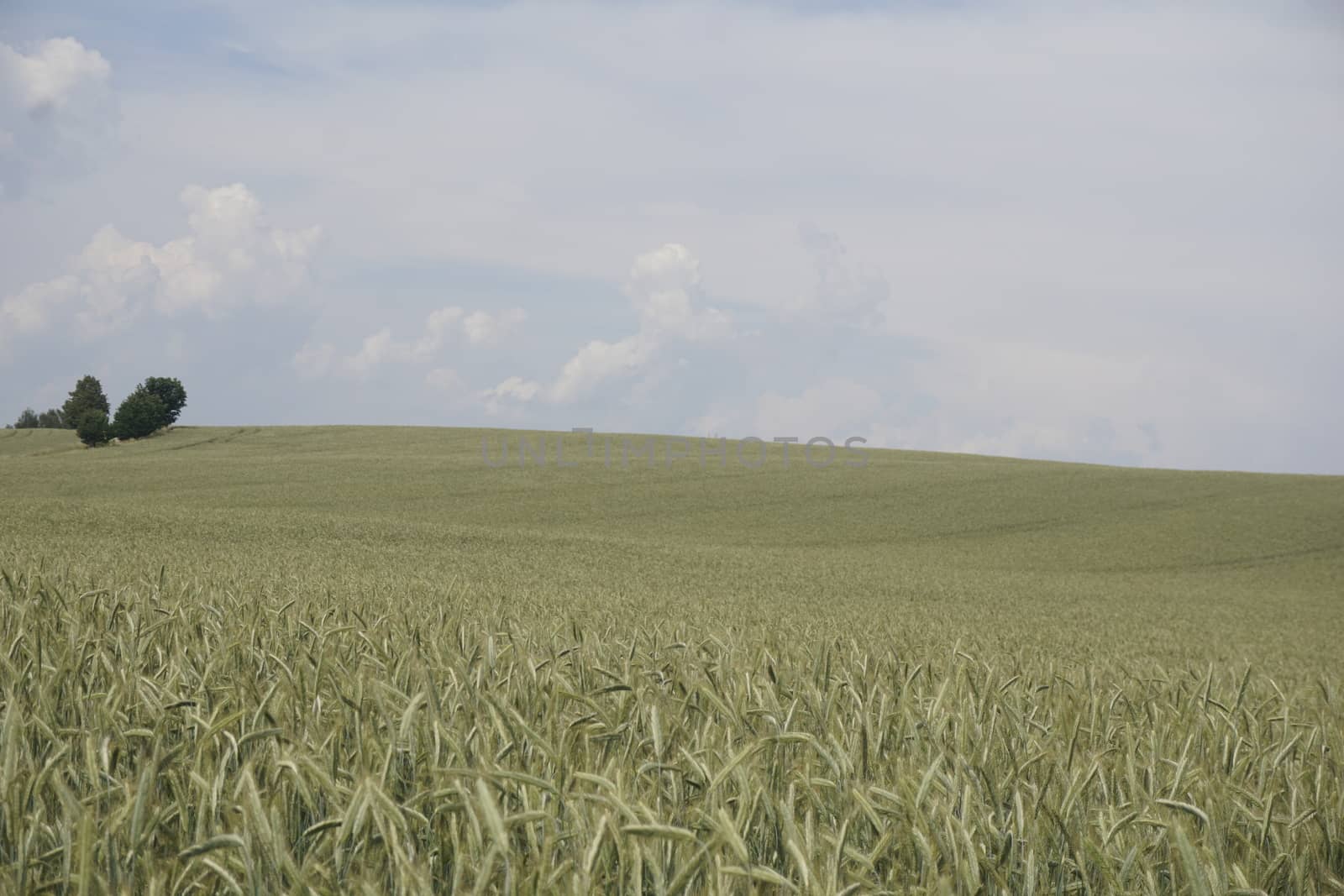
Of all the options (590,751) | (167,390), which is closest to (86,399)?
(167,390)

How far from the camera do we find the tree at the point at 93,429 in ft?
196

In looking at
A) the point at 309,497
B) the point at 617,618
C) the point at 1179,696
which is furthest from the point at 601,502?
the point at 1179,696

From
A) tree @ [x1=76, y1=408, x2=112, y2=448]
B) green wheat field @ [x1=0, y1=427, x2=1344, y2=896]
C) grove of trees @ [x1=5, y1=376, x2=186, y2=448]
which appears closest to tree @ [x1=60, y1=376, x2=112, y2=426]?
grove of trees @ [x1=5, y1=376, x2=186, y2=448]

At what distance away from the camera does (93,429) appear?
60281mm

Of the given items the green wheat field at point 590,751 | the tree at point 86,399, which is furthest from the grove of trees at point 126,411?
the green wheat field at point 590,751

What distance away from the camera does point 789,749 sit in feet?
6.52

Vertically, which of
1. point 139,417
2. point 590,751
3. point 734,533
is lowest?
point 734,533

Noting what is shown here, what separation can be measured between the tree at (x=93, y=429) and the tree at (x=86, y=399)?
46.8 ft

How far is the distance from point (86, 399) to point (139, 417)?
47.8 ft

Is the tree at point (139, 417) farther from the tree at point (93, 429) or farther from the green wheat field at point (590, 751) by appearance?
the green wheat field at point (590, 751)

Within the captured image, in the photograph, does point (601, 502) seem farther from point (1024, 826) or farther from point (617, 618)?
point (1024, 826)

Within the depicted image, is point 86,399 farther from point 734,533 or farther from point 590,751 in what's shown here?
point 590,751

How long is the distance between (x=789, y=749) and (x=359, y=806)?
1.11 meters

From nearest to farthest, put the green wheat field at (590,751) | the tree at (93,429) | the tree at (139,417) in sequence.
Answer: the green wheat field at (590,751) → the tree at (93,429) → the tree at (139,417)
